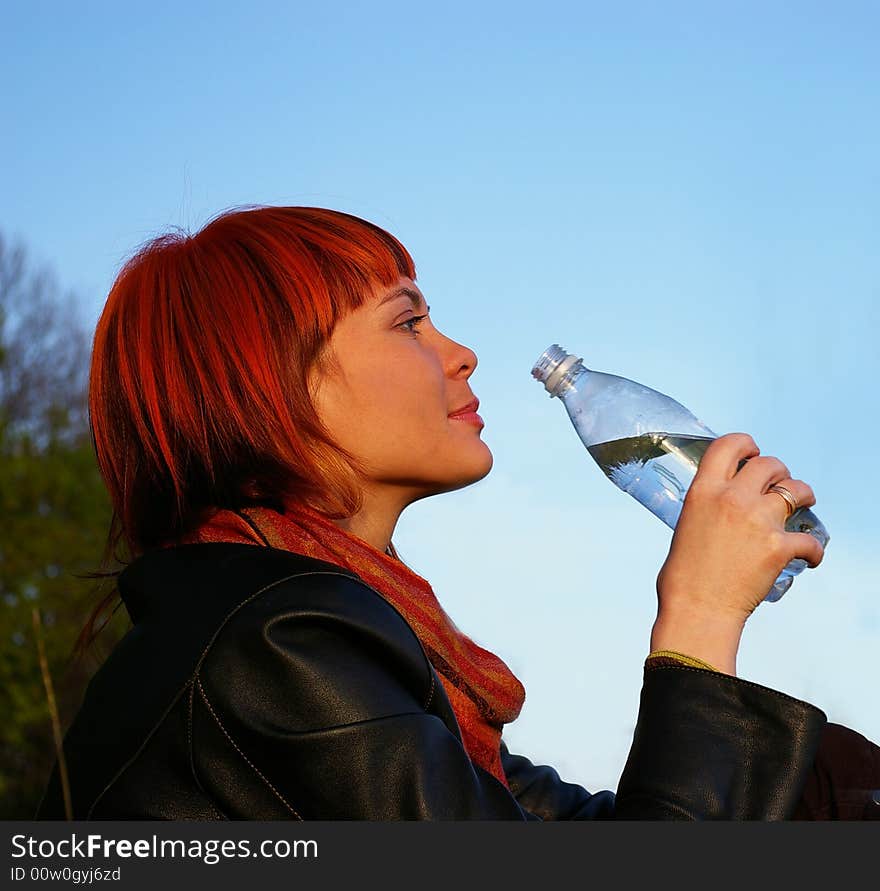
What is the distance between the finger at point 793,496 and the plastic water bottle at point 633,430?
87 centimetres

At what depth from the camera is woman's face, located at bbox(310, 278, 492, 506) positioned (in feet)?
9.16

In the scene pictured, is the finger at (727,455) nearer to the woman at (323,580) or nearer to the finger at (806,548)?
the woman at (323,580)

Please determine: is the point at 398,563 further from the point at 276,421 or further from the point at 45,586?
the point at 45,586

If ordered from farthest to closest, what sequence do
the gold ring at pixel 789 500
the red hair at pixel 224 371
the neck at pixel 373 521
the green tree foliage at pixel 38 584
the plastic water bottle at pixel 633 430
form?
the green tree foliage at pixel 38 584
the plastic water bottle at pixel 633 430
the neck at pixel 373 521
the red hair at pixel 224 371
the gold ring at pixel 789 500

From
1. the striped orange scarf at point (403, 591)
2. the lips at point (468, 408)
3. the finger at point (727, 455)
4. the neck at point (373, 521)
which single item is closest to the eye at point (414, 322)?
the lips at point (468, 408)

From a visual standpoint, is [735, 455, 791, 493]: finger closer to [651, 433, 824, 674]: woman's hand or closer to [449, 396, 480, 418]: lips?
[651, 433, 824, 674]: woman's hand

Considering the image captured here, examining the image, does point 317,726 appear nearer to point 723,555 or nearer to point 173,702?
point 173,702

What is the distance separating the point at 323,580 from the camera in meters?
2.19


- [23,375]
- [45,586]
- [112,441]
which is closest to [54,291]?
[23,375]

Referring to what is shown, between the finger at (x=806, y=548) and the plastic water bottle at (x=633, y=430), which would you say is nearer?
the finger at (x=806, y=548)

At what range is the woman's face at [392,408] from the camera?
2.79 m

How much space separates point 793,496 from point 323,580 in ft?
3.14

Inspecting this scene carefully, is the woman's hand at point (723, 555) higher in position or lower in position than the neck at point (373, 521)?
lower

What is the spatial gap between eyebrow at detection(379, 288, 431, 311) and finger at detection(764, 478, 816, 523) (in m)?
0.95
